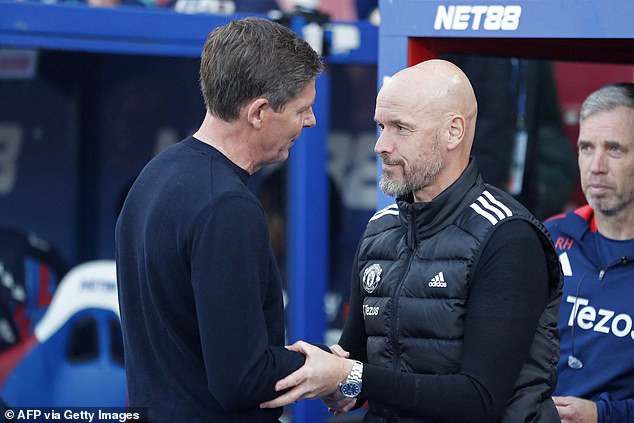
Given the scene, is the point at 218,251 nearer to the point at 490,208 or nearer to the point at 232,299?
the point at 232,299

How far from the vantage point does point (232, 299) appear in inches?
68.2

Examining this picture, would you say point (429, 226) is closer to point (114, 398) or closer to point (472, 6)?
point (472, 6)

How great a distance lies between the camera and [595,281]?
249cm

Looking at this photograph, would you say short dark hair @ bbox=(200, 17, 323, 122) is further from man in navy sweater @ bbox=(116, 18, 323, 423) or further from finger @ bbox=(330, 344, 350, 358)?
finger @ bbox=(330, 344, 350, 358)

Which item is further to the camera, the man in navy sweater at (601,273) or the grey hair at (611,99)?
the grey hair at (611,99)

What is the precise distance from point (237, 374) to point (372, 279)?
425mm

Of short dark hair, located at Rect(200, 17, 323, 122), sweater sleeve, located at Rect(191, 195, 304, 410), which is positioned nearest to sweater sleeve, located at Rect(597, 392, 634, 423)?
sweater sleeve, located at Rect(191, 195, 304, 410)

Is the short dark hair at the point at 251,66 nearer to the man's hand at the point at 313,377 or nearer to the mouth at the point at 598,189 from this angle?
the man's hand at the point at 313,377

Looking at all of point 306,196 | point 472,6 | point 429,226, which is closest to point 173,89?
point 306,196

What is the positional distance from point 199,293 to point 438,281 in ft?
1.56

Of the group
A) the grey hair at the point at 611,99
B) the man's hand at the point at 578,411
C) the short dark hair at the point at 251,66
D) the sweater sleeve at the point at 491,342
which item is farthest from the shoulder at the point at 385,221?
the grey hair at the point at 611,99

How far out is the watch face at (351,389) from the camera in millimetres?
1894

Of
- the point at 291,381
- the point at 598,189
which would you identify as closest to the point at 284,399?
the point at 291,381

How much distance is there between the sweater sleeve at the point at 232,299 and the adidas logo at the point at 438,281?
1.14 ft
